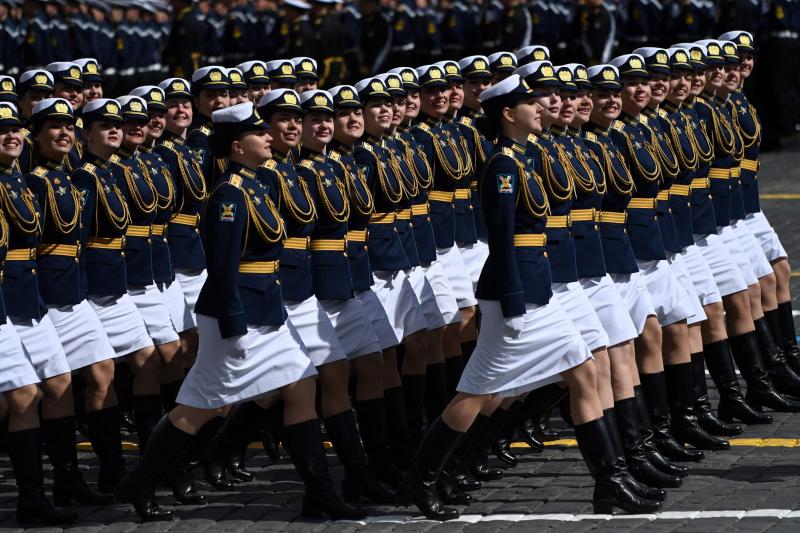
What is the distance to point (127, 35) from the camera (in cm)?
2888

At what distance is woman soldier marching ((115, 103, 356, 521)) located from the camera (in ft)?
30.5

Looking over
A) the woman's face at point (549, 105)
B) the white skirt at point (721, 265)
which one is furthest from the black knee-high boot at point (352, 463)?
the white skirt at point (721, 265)

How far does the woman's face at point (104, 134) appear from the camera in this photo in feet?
35.2

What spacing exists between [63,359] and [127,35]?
771 inches

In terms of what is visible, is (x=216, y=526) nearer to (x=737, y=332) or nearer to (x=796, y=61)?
(x=737, y=332)

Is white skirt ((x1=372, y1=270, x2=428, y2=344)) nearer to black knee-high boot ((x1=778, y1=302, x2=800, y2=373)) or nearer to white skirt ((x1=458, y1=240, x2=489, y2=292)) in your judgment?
white skirt ((x1=458, y1=240, x2=489, y2=292))

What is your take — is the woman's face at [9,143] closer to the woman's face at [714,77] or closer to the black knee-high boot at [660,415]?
the black knee-high boot at [660,415]

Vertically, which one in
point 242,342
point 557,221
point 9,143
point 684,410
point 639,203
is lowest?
point 684,410

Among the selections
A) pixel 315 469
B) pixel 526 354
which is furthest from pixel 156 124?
pixel 526 354

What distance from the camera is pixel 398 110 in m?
11.4

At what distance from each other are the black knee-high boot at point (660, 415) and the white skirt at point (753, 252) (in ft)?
6.31

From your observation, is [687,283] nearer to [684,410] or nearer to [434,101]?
[684,410]

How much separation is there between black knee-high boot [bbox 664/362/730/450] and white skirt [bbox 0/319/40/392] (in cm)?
361

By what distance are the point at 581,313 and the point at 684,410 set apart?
1641 millimetres
